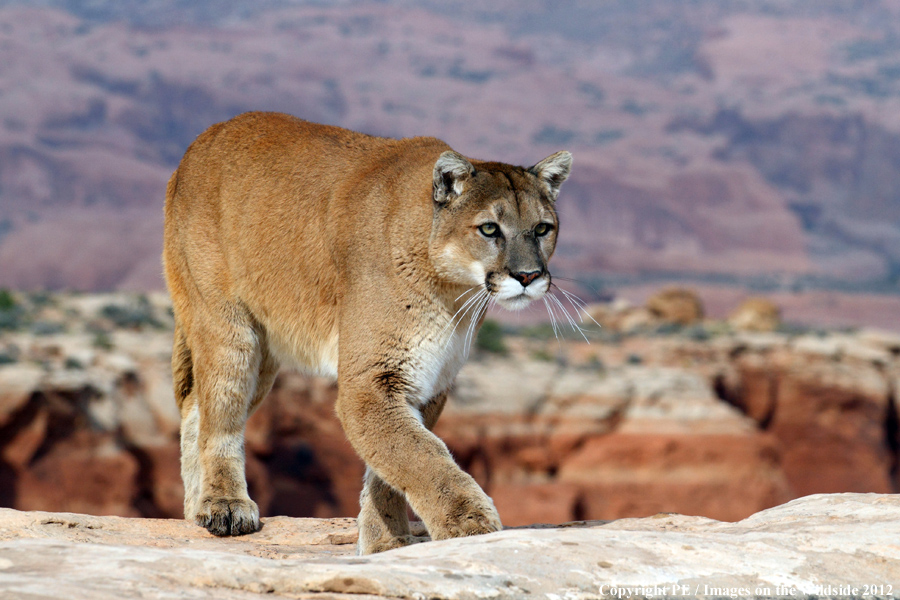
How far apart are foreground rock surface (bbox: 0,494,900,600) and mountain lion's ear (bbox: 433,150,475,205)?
194 cm

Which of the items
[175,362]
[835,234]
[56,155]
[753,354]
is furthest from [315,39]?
[175,362]

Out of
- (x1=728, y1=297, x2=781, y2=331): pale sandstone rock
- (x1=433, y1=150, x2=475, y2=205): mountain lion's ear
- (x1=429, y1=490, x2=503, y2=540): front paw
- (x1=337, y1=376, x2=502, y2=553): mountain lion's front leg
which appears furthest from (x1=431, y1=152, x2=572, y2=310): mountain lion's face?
(x1=728, y1=297, x2=781, y2=331): pale sandstone rock

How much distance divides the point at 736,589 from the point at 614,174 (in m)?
113

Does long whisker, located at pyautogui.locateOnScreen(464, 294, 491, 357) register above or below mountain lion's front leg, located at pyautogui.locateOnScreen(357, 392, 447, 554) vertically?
above

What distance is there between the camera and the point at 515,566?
11.8ft

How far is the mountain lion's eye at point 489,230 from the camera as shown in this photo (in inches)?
201

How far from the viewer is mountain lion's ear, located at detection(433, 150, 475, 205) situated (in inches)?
204

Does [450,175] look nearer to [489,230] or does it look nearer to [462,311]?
[489,230]

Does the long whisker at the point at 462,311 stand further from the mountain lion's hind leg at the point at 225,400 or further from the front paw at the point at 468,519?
the mountain lion's hind leg at the point at 225,400

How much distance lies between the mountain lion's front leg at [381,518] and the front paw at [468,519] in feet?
2.79

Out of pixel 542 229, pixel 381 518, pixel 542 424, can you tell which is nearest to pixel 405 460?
pixel 381 518

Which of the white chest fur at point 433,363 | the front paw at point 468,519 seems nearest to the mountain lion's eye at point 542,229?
the white chest fur at point 433,363

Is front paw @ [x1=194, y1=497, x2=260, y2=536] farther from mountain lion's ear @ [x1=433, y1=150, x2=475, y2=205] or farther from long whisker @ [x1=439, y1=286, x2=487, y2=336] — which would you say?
Result: mountain lion's ear @ [x1=433, y1=150, x2=475, y2=205]

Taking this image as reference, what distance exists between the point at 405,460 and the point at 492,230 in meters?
1.25
